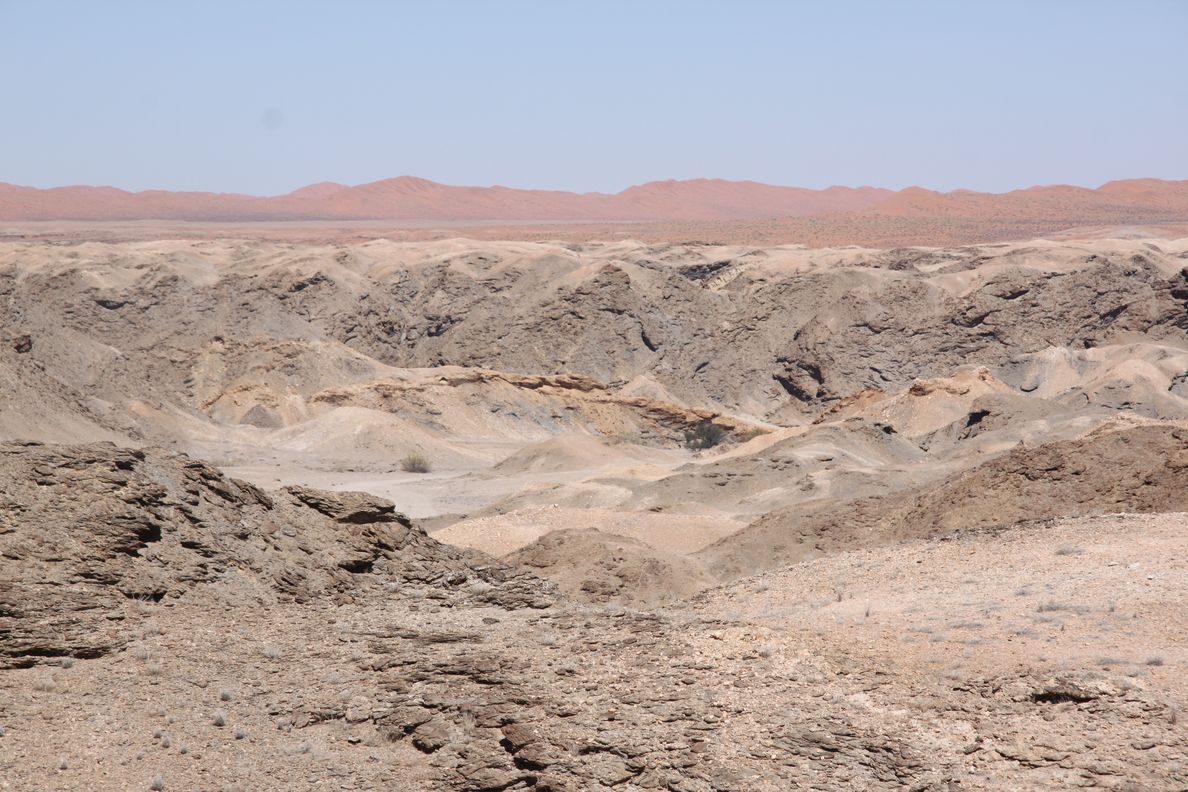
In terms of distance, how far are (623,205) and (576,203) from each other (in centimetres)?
808

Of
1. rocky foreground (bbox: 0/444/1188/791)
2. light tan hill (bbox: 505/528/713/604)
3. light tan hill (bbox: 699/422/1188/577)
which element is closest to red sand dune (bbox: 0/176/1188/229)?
light tan hill (bbox: 699/422/1188/577)

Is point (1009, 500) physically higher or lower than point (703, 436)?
higher

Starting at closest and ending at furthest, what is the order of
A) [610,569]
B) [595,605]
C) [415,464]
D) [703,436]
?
[595,605]
[610,569]
[415,464]
[703,436]

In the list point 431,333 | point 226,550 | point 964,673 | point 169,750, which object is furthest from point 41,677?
point 431,333

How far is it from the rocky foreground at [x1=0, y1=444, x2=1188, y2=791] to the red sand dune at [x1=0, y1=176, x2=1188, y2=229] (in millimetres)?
104827

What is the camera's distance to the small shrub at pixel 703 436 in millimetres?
40156

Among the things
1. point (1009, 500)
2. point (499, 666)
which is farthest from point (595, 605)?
point (1009, 500)

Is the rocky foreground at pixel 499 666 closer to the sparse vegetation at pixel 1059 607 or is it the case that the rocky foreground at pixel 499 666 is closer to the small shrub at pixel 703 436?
the sparse vegetation at pixel 1059 607

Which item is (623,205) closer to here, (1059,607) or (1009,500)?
(1009,500)

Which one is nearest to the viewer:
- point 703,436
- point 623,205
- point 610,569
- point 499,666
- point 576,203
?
point 499,666

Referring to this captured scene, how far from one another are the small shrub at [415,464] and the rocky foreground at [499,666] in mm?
23461

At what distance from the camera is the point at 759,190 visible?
7761 inches

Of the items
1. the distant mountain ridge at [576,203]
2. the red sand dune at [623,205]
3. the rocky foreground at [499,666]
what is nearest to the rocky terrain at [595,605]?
the rocky foreground at [499,666]

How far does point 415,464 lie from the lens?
3488 centimetres
